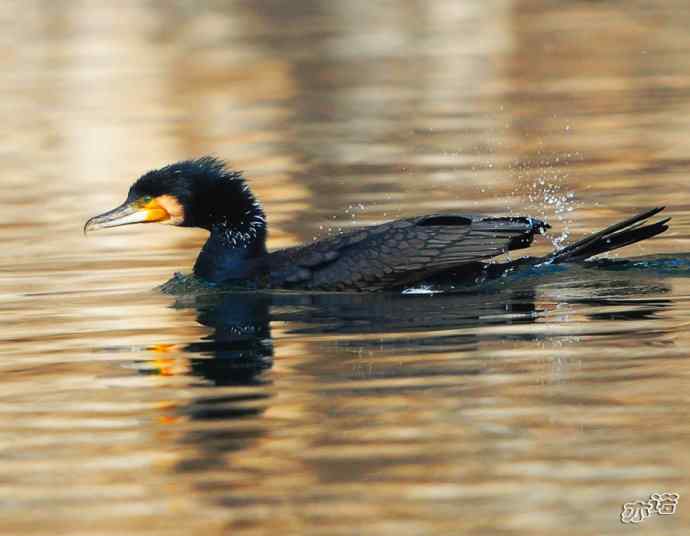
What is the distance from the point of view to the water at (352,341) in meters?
6.83

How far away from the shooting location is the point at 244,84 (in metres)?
25.3

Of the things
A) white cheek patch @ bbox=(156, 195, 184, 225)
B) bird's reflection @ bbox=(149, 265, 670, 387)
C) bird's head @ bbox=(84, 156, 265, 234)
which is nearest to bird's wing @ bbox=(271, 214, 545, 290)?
bird's reflection @ bbox=(149, 265, 670, 387)

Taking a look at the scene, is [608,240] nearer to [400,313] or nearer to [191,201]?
[400,313]

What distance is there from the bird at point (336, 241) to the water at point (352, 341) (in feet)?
0.48

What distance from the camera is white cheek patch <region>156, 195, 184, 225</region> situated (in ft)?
38.1

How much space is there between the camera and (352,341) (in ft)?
31.6

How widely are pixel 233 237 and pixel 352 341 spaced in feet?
7.14

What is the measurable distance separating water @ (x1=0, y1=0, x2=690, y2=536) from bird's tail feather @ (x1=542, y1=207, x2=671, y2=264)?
10 centimetres

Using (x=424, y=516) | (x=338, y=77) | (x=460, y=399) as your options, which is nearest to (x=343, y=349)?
(x=460, y=399)

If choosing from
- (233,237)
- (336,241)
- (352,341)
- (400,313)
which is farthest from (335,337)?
(233,237)

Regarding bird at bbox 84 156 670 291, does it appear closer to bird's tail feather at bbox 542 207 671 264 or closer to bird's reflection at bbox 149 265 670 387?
bird's tail feather at bbox 542 207 671 264

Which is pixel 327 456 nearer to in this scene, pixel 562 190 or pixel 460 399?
pixel 460 399

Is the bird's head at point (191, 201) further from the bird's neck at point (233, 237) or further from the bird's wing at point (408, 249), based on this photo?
the bird's wing at point (408, 249)

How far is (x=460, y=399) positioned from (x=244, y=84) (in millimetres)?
17555
